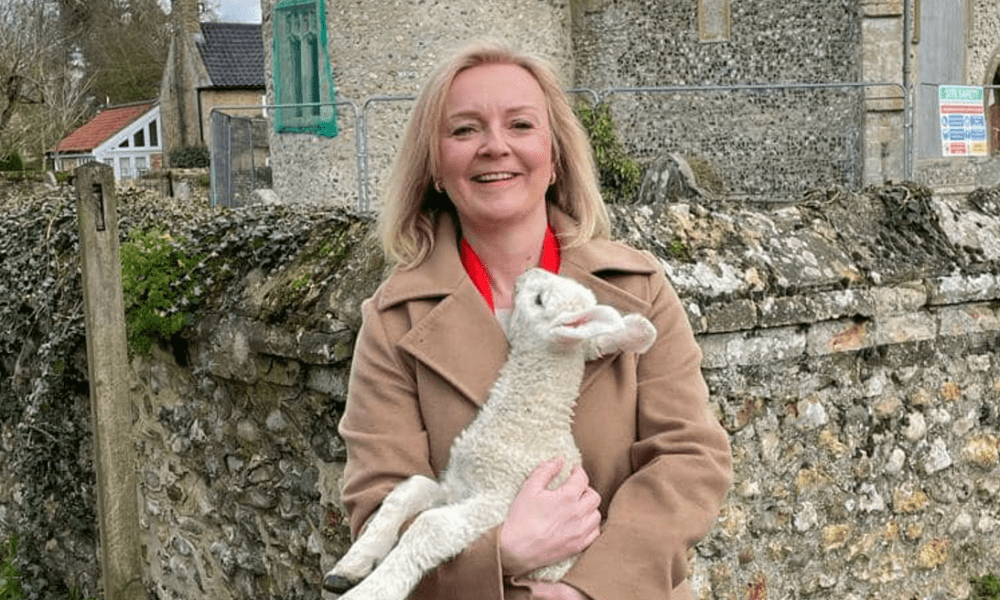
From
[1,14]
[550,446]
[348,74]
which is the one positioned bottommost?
[550,446]

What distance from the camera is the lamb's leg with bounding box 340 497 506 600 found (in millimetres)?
2135

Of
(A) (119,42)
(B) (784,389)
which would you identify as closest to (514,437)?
(B) (784,389)

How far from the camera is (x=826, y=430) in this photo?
162 inches

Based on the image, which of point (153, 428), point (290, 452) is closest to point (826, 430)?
point (290, 452)

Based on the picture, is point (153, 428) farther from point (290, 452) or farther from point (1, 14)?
point (1, 14)

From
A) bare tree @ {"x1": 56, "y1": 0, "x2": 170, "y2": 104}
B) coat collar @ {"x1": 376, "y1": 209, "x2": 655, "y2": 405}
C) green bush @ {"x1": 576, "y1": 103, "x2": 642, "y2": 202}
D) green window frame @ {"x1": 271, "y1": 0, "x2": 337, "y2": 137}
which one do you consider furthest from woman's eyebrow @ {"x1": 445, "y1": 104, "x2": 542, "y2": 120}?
bare tree @ {"x1": 56, "y1": 0, "x2": 170, "y2": 104}

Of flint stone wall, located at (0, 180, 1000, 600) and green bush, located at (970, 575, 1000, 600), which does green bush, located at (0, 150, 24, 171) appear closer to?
flint stone wall, located at (0, 180, 1000, 600)

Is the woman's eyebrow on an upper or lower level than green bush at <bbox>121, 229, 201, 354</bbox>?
upper

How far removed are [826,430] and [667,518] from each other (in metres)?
2.00

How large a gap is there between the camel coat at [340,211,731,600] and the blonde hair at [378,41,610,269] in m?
0.09

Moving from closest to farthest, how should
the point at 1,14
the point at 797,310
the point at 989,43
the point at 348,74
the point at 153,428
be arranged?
1. the point at 797,310
2. the point at 153,428
3. the point at 348,74
4. the point at 989,43
5. the point at 1,14

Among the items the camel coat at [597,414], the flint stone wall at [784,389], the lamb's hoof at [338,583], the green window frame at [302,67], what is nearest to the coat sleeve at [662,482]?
the camel coat at [597,414]

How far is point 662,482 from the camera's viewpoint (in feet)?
7.57

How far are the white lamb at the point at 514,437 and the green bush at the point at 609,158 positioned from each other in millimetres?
13377
